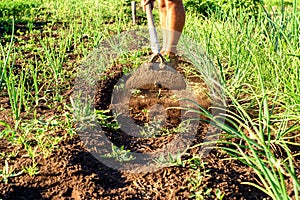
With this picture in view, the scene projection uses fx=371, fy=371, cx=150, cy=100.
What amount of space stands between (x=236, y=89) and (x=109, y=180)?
3.07 ft

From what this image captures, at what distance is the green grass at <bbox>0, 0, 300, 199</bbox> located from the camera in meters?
1.59

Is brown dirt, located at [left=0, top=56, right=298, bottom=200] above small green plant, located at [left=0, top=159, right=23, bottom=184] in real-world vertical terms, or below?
below

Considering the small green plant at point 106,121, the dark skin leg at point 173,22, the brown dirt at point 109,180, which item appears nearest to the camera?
the brown dirt at point 109,180

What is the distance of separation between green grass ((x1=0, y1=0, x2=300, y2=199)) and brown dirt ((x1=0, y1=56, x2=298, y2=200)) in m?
0.05

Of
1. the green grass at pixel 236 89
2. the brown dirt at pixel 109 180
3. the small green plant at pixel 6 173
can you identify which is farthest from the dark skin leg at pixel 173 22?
the small green plant at pixel 6 173

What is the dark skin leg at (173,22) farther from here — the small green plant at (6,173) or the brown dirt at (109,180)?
the small green plant at (6,173)

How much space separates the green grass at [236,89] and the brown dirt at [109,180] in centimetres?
5

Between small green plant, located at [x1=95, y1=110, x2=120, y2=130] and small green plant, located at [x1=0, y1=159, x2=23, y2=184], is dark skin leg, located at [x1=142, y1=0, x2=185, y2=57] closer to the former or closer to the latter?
small green plant, located at [x1=95, y1=110, x2=120, y2=130]

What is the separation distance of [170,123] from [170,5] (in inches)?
41.8

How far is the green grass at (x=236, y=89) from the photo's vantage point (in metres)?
1.59

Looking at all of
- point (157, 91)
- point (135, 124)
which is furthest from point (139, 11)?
point (135, 124)

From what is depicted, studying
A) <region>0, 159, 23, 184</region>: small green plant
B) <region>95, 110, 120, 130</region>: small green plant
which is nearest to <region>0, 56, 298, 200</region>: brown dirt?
<region>0, 159, 23, 184</region>: small green plant

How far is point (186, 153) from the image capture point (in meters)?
1.78

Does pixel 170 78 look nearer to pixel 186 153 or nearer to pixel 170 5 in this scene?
pixel 170 5
